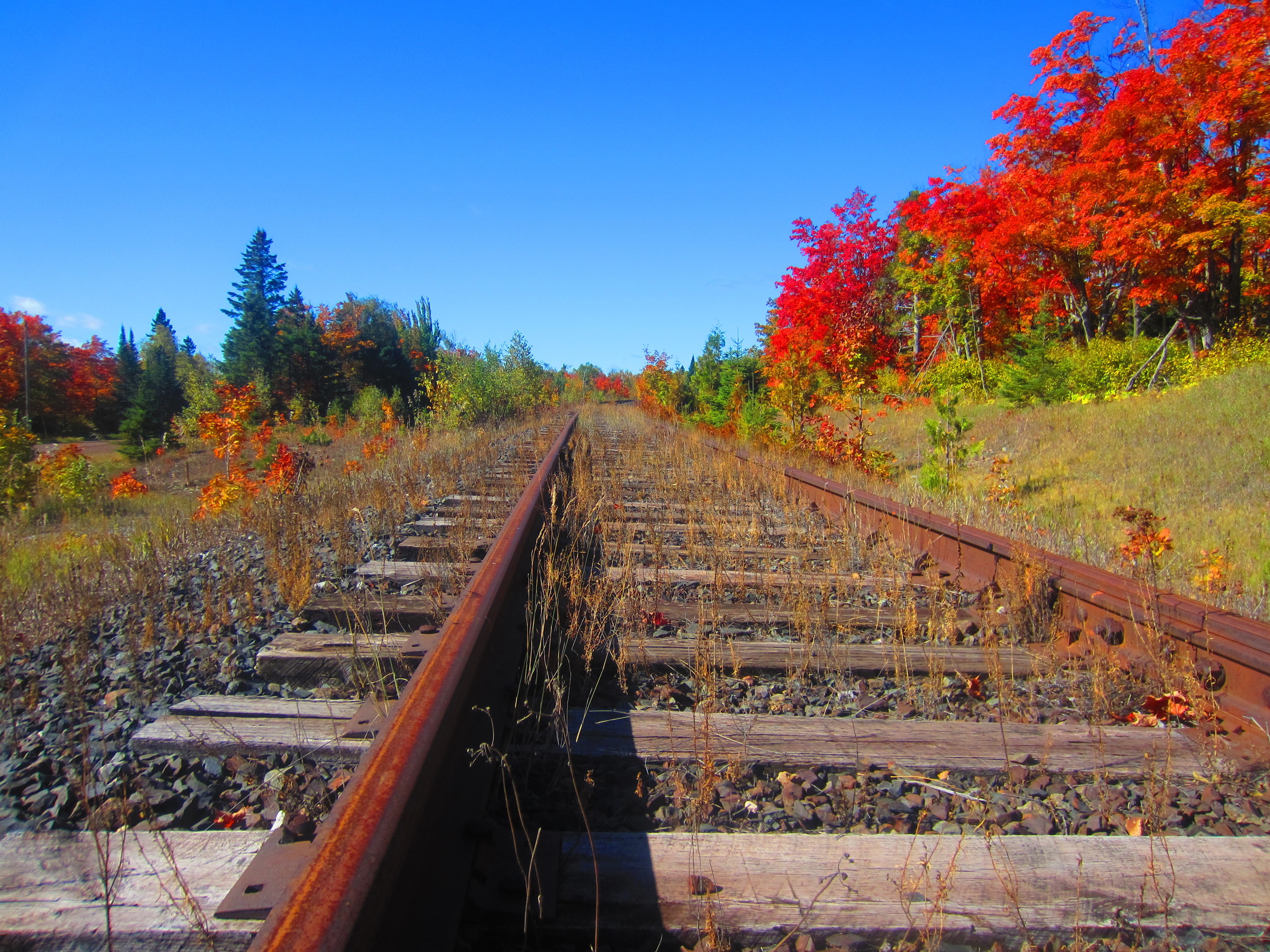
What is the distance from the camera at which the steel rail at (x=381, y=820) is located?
0.84 meters

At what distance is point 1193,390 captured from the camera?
1070 cm

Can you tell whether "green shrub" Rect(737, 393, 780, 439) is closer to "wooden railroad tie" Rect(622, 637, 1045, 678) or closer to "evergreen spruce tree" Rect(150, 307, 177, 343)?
"wooden railroad tie" Rect(622, 637, 1045, 678)

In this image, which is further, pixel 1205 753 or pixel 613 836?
pixel 1205 753

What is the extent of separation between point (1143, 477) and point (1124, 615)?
6.28 meters

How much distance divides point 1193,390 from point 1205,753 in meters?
11.6

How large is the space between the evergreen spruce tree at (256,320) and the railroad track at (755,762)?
36797 mm

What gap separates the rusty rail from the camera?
188 centimetres

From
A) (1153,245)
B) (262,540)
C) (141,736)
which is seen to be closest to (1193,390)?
(1153,245)

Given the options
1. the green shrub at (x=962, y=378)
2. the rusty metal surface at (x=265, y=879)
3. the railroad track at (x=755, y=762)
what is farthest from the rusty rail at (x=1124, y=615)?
the green shrub at (x=962, y=378)

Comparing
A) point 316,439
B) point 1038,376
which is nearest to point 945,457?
point 1038,376

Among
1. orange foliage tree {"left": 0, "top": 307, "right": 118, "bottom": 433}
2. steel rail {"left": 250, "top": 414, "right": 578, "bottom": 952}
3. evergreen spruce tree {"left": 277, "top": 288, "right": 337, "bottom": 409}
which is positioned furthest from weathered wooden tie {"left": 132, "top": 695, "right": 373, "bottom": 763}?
orange foliage tree {"left": 0, "top": 307, "right": 118, "bottom": 433}

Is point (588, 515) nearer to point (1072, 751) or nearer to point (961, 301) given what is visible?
point (1072, 751)

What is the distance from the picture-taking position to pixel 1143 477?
7.40 metres

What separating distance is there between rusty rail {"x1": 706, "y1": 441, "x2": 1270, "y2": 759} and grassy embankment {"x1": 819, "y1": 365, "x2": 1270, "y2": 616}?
388 millimetres
